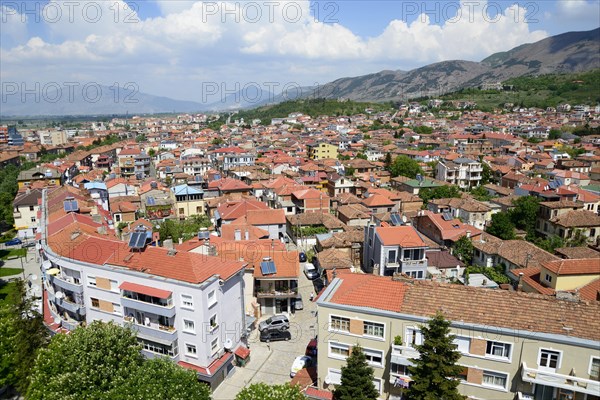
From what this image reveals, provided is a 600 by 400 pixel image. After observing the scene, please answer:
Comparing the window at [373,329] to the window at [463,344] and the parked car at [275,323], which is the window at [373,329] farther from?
the parked car at [275,323]

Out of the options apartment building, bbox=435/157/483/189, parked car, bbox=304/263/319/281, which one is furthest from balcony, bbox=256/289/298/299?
apartment building, bbox=435/157/483/189

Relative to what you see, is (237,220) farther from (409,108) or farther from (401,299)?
(409,108)

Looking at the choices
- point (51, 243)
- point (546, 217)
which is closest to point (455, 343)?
point (51, 243)

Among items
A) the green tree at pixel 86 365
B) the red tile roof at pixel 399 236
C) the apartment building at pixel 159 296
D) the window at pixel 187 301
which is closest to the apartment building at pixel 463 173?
the red tile roof at pixel 399 236

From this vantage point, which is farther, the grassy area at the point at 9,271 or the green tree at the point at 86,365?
the grassy area at the point at 9,271

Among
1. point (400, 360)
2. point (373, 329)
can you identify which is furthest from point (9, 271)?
point (400, 360)

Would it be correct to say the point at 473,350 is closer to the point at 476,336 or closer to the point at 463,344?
the point at 463,344

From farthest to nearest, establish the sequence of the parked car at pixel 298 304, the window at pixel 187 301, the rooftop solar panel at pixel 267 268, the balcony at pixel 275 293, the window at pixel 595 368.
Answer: the parked car at pixel 298 304 → the balcony at pixel 275 293 → the rooftop solar panel at pixel 267 268 → the window at pixel 187 301 → the window at pixel 595 368

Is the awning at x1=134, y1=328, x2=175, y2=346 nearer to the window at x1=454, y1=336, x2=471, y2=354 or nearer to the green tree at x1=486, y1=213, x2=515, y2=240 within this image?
the window at x1=454, y1=336, x2=471, y2=354
